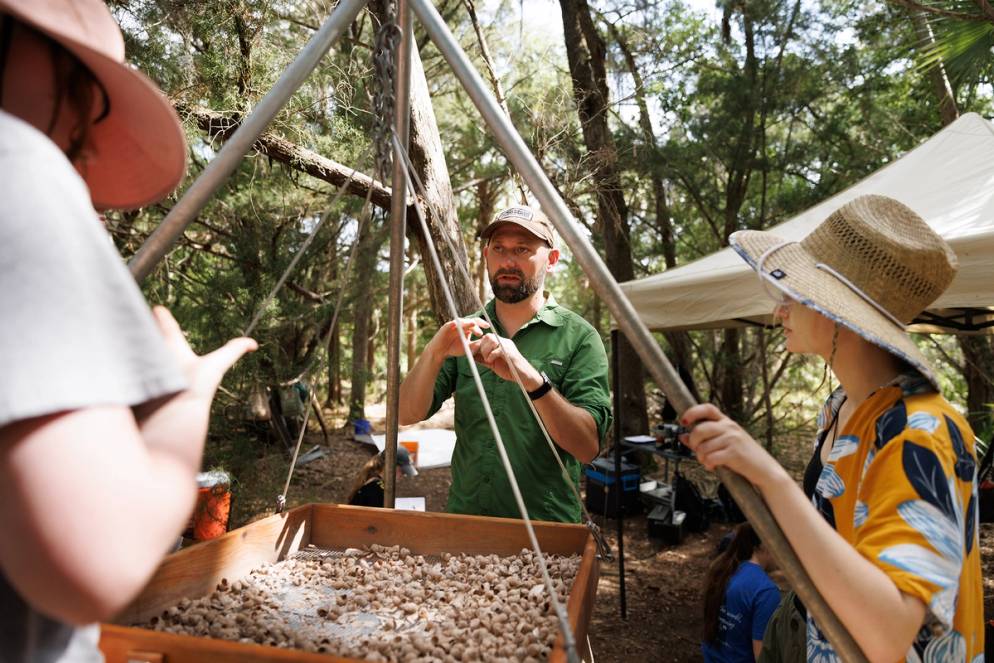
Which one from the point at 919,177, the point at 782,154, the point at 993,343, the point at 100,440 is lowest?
the point at 993,343

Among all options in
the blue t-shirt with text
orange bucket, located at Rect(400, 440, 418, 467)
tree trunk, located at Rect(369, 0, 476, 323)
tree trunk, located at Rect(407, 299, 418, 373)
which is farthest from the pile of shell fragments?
tree trunk, located at Rect(407, 299, 418, 373)

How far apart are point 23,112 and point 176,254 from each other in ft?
18.9

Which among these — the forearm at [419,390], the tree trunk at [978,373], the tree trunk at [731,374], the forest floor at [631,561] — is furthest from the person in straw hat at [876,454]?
the tree trunk at [731,374]

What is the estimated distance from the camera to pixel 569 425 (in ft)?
5.91

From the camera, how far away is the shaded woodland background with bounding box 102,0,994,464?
366cm

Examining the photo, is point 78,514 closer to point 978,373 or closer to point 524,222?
point 524,222

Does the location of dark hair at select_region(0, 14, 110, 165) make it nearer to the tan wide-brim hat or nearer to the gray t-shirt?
the gray t-shirt

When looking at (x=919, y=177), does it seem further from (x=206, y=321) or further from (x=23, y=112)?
(x=206, y=321)

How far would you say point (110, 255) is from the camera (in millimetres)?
466

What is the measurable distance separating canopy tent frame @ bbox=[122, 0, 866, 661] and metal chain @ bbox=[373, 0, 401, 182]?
0.02 metres

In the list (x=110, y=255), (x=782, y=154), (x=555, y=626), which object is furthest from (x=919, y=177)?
(x=782, y=154)

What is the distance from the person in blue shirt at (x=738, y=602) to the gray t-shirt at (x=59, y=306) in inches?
96.1

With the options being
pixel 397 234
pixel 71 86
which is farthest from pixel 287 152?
pixel 71 86

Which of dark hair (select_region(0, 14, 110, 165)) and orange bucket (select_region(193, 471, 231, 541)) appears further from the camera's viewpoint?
orange bucket (select_region(193, 471, 231, 541))
